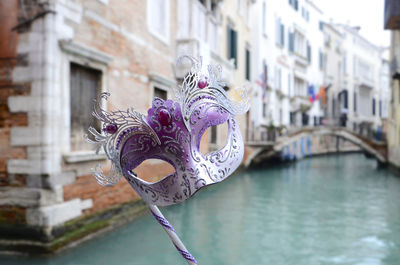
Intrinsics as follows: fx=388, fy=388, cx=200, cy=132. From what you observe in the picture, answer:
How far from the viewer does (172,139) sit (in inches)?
71.5

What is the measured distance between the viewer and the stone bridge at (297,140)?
1526 centimetres

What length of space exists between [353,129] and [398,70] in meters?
6.73

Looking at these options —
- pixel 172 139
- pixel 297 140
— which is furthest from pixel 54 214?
pixel 297 140

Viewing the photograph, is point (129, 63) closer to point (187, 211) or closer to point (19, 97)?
point (19, 97)

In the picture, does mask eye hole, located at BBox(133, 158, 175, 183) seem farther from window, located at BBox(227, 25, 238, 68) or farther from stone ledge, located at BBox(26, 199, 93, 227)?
window, located at BBox(227, 25, 238, 68)

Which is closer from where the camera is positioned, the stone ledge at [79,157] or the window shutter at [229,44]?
the stone ledge at [79,157]

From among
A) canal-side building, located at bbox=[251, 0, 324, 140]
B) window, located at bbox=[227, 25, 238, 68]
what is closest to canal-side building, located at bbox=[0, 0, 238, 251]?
window, located at bbox=[227, 25, 238, 68]

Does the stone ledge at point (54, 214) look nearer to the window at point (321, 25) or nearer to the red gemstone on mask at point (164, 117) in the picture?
Result: the red gemstone on mask at point (164, 117)

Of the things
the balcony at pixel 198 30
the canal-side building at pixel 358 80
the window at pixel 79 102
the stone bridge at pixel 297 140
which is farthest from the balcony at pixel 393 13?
the canal-side building at pixel 358 80

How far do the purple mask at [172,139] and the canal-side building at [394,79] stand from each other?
1247 cm

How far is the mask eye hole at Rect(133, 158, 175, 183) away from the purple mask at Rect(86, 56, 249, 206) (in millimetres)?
339

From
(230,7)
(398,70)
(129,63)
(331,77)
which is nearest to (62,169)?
(129,63)

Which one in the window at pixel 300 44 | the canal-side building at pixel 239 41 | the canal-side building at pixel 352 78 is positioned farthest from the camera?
the canal-side building at pixel 352 78

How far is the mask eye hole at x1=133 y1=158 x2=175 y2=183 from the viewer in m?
2.38
